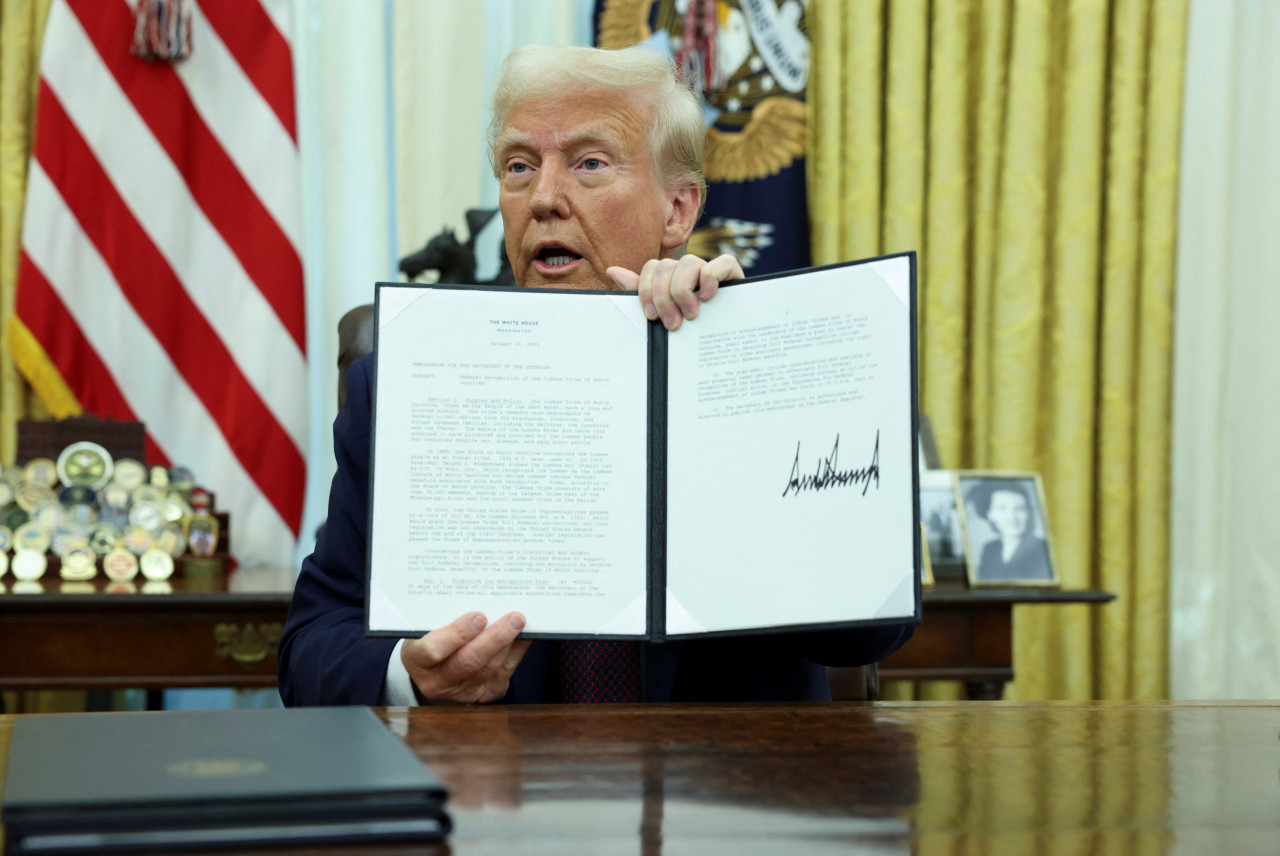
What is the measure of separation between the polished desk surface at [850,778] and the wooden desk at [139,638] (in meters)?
1.25

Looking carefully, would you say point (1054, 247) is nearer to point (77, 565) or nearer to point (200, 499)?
point (200, 499)

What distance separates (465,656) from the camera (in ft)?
3.38

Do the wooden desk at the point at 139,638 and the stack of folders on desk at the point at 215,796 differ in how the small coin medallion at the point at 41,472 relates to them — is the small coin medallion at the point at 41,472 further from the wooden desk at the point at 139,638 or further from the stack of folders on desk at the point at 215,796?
the stack of folders on desk at the point at 215,796

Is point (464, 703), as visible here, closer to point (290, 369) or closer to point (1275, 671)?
point (290, 369)

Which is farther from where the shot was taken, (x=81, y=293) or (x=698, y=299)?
(x=81, y=293)

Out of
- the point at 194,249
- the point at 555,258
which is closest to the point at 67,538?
the point at 194,249

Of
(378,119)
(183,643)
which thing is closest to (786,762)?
(183,643)

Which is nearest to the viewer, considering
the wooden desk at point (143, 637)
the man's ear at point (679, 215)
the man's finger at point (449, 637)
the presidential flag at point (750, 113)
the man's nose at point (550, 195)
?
the man's finger at point (449, 637)

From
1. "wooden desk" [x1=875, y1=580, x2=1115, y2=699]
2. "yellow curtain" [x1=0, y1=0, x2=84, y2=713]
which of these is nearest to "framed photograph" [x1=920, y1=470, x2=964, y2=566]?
"wooden desk" [x1=875, y1=580, x2=1115, y2=699]

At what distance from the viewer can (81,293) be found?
285cm

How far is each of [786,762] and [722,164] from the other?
235cm

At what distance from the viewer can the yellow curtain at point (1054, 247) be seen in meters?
2.85
